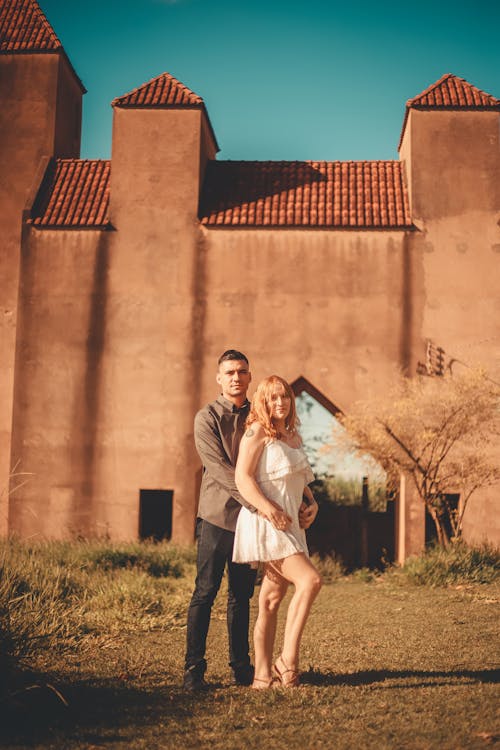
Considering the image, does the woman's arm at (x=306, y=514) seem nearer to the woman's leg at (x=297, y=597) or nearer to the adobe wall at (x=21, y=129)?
the woman's leg at (x=297, y=597)

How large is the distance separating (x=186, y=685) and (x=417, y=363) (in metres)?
11.2

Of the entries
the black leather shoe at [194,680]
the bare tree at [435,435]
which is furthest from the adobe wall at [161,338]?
the black leather shoe at [194,680]

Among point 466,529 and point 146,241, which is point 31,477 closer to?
point 146,241

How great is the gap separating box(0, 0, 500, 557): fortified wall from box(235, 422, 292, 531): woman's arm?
10473 millimetres

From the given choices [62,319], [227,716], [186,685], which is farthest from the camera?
[62,319]

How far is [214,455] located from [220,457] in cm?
4

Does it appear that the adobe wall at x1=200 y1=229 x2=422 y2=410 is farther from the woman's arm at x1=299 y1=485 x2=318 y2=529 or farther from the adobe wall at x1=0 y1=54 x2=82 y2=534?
the woman's arm at x1=299 y1=485 x2=318 y2=529

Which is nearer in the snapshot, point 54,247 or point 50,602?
point 50,602

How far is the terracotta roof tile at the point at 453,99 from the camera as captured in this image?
51.6 ft

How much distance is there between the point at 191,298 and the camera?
1561 cm

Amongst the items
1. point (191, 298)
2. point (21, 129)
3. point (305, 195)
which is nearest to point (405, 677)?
point (191, 298)

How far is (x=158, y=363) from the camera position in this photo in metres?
15.5

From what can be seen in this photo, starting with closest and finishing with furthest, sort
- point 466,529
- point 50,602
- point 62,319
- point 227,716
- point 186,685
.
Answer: point 227,716 → point 186,685 → point 50,602 → point 466,529 → point 62,319

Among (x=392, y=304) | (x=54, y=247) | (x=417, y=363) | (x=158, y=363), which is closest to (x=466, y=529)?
(x=417, y=363)
